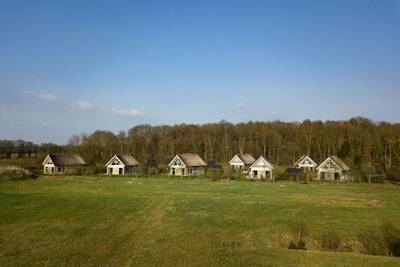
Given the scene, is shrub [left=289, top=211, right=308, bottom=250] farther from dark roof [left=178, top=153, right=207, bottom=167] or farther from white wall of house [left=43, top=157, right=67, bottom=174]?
white wall of house [left=43, top=157, right=67, bottom=174]

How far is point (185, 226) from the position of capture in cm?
2162

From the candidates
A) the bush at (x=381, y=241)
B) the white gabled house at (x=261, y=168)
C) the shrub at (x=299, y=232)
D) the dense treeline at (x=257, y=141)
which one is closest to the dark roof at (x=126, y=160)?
the dense treeline at (x=257, y=141)

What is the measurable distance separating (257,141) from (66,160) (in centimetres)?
4863

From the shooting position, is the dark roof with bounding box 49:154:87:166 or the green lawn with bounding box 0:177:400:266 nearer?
the green lawn with bounding box 0:177:400:266

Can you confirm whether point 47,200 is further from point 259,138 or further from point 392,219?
point 259,138

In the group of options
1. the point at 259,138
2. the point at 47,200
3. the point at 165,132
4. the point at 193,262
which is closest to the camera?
the point at 193,262

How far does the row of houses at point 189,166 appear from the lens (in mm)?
61938

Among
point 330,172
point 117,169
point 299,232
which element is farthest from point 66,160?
point 299,232

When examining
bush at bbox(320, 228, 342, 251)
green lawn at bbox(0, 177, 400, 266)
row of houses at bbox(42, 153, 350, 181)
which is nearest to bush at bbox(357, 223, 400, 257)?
green lawn at bbox(0, 177, 400, 266)

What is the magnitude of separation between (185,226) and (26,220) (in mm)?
10058

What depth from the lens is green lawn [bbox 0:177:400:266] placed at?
49.9ft

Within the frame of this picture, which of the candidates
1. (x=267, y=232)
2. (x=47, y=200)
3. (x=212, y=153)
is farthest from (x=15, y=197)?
(x=212, y=153)

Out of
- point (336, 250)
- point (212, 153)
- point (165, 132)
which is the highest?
point (165, 132)

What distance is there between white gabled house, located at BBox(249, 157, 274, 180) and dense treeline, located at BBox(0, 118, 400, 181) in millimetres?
20403
